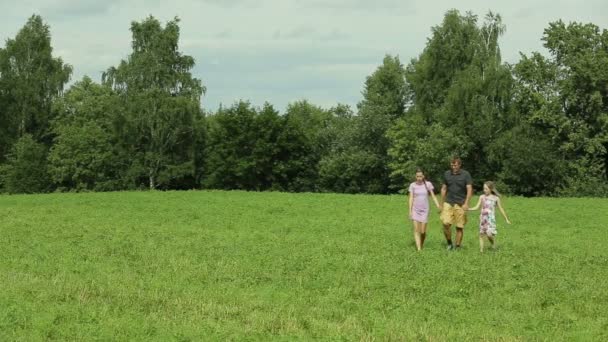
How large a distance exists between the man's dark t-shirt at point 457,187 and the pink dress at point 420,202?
1.81ft

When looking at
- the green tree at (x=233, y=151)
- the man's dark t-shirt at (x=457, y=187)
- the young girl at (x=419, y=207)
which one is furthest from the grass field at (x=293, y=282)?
the green tree at (x=233, y=151)

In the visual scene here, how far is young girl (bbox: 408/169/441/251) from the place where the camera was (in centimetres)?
1848

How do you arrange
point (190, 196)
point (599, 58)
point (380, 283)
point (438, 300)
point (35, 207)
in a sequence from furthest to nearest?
point (599, 58) < point (190, 196) < point (35, 207) < point (380, 283) < point (438, 300)

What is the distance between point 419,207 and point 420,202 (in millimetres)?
153

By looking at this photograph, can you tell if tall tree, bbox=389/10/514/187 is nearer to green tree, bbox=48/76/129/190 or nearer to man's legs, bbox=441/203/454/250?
green tree, bbox=48/76/129/190

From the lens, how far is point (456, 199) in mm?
18500

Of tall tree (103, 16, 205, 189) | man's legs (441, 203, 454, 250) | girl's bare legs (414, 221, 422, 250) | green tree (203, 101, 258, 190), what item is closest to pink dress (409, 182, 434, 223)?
girl's bare legs (414, 221, 422, 250)

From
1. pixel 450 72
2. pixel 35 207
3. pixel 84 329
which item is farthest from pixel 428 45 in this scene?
pixel 84 329

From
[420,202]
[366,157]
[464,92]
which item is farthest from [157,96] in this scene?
[420,202]

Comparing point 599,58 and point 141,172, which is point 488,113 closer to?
point 599,58

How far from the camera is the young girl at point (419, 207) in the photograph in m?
18.5

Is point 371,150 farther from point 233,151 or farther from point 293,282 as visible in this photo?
point 293,282

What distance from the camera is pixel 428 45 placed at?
203 feet

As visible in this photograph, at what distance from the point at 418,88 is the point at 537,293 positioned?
53.7 meters
